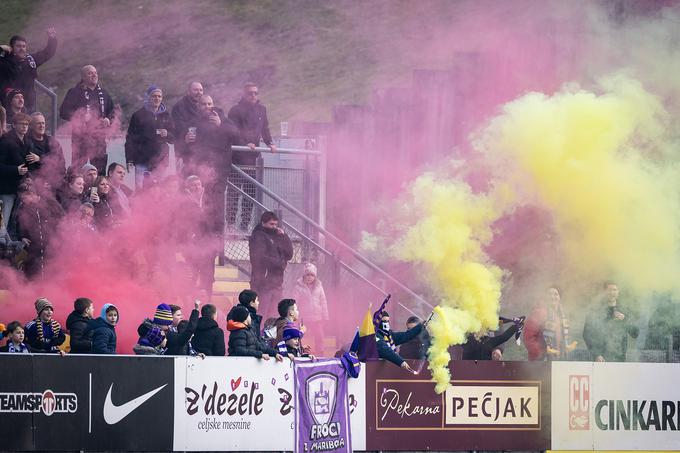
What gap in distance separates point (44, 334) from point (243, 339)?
6.77 feet

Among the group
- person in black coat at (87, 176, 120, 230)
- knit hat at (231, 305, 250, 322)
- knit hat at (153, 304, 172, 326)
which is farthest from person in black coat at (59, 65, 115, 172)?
knit hat at (231, 305, 250, 322)

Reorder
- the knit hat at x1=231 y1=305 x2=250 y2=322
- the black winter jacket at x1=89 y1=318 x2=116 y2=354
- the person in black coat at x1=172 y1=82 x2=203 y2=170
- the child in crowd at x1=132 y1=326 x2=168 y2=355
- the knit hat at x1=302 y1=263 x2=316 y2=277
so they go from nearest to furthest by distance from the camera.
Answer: the black winter jacket at x1=89 y1=318 x2=116 y2=354 < the knit hat at x1=231 y1=305 x2=250 y2=322 < the child in crowd at x1=132 y1=326 x2=168 y2=355 < the knit hat at x1=302 y1=263 x2=316 y2=277 < the person in black coat at x1=172 y1=82 x2=203 y2=170

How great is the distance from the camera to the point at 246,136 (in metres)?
16.6

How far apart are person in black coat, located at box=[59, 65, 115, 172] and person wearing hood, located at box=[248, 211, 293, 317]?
232 centimetres

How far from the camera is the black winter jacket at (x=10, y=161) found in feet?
46.0

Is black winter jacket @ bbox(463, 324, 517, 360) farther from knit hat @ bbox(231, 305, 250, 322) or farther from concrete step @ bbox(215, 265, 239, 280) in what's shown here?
concrete step @ bbox(215, 265, 239, 280)

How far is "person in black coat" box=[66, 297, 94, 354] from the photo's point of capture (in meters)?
11.7

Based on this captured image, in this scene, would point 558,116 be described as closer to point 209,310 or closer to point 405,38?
point 209,310

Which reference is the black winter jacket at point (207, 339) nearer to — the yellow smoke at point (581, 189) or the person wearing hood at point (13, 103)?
the yellow smoke at point (581, 189)

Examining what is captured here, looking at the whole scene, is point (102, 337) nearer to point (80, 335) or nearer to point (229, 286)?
point (80, 335)

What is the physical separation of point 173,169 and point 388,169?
13.8 ft

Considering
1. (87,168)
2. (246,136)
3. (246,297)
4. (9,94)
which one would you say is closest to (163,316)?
(246,297)

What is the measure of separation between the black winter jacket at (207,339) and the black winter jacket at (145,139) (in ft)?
13.4

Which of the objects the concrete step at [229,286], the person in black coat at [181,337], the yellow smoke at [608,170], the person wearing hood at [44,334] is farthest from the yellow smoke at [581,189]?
the person wearing hood at [44,334]
